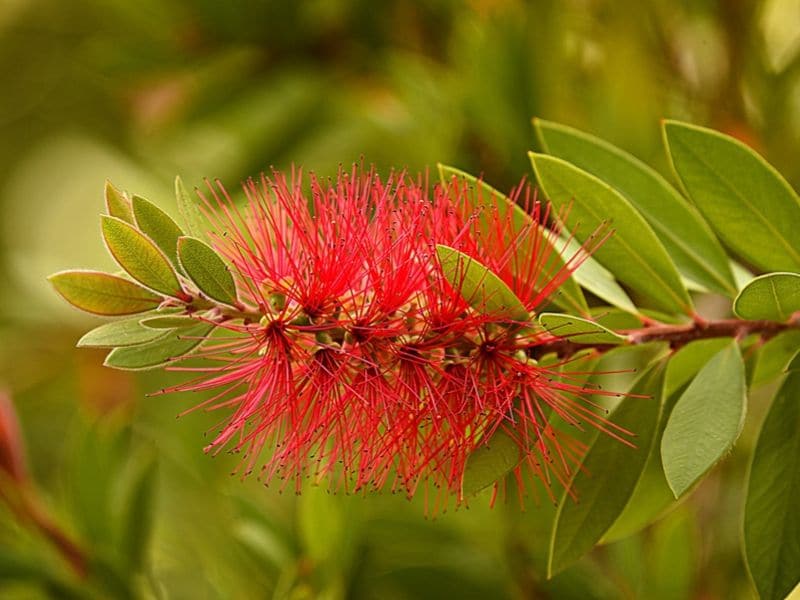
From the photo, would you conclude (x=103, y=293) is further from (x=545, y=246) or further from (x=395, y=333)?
(x=545, y=246)

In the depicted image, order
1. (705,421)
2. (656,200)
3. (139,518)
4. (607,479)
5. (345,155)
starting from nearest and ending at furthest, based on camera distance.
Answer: (705,421), (607,479), (656,200), (139,518), (345,155)

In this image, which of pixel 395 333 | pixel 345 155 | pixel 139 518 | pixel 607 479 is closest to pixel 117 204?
pixel 395 333

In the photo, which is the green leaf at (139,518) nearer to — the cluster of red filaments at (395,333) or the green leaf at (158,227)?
the cluster of red filaments at (395,333)

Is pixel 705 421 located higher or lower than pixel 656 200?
lower

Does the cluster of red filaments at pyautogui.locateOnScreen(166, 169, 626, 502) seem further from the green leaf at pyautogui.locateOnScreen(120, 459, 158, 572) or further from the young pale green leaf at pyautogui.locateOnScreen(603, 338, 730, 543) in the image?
the green leaf at pyautogui.locateOnScreen(120, 459, 158, 572)

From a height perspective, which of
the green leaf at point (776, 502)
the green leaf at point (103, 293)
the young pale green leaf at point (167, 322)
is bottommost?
the green leaf at point (776, 502)

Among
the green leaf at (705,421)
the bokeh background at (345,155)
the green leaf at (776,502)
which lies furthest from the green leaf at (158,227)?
the bokeh background at (345,155)
